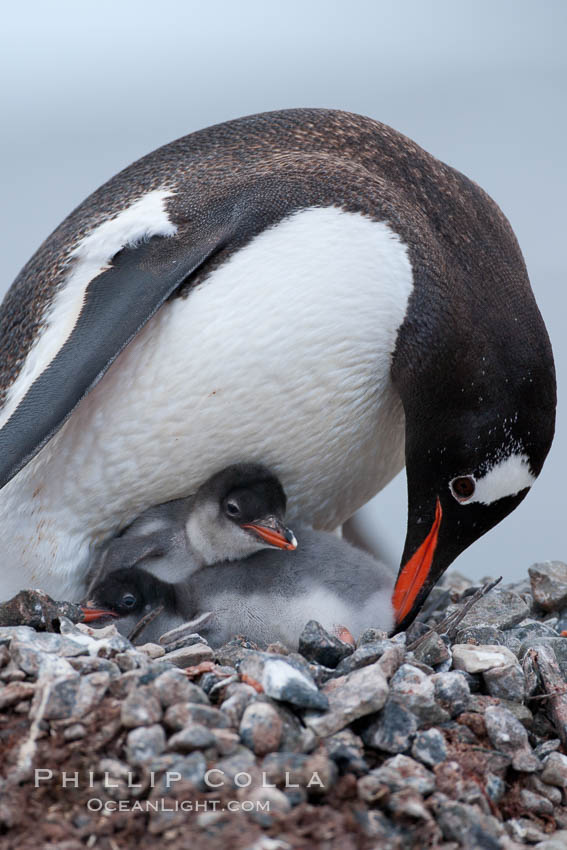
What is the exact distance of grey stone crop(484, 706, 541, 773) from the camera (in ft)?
4.91

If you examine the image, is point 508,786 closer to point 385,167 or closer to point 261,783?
point 261,783

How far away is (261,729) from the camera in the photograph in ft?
4.32

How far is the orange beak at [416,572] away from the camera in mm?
2135

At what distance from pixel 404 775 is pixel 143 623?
0.77 metres

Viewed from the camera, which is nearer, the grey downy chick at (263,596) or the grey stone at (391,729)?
the grey stone at (391,729)

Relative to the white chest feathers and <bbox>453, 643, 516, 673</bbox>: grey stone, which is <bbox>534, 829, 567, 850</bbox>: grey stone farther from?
the white chest feathers

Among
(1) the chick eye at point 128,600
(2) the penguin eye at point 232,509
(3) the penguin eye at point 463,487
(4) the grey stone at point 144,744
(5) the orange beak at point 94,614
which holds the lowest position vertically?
(5) the orange beak at point 94,614

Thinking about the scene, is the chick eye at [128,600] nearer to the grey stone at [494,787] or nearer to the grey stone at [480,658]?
the grey stone at [480,658]

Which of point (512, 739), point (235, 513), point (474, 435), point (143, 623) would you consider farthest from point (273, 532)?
point (512, 739)

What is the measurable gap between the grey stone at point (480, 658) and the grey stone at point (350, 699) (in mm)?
268

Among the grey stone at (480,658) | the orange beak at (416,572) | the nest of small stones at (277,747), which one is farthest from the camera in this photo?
the orange beak at (416,572)

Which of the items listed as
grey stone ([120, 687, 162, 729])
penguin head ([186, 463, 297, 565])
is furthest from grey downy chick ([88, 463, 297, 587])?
grey stone ([120, 687, 162, 729])

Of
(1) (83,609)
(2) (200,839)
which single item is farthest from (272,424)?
(2) (200,839)

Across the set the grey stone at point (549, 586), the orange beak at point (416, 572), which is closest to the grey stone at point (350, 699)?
the orange beak at point (416, 572)
